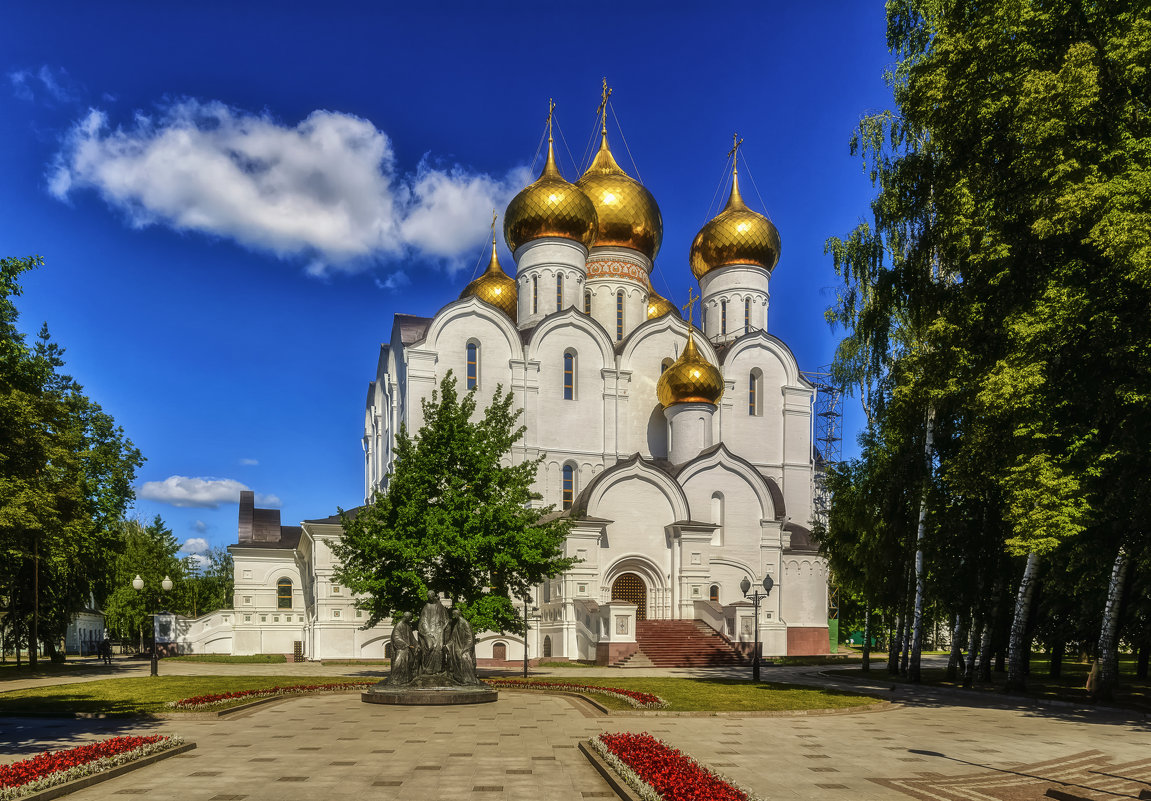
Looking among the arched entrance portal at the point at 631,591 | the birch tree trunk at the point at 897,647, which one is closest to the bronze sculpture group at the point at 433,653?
the birch tree trunk at the point at 897,647

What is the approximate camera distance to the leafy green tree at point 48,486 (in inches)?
835

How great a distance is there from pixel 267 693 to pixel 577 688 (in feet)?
20.7

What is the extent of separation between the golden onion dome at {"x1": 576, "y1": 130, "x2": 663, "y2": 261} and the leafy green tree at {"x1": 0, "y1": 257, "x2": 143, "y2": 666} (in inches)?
882

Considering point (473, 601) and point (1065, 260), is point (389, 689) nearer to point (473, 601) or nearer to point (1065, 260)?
point (473, 601)

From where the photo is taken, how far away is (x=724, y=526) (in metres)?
35.2

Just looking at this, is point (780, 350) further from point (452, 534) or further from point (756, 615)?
point (452, 534)

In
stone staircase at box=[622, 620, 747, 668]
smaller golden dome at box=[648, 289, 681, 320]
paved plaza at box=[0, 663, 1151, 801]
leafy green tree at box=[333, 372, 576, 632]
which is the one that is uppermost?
smaller golden dome at box=[648, 289, 681, 320]

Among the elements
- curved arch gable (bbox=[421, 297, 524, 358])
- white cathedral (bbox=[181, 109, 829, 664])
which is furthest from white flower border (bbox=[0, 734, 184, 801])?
curved arch gable (bbox=[421, 297, 524, 358])

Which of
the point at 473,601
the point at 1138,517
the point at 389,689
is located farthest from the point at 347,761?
the point at 1138,517

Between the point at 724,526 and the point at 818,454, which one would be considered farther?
the point at 818,454

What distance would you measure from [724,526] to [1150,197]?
2318cm

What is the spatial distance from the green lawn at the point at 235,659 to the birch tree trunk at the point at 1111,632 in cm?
2492

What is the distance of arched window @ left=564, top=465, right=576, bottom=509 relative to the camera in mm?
35219

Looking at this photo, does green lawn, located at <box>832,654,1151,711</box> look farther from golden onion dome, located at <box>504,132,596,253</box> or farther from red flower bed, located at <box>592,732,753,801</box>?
golden onion dome, located at <box>504,132,596,253</box>
